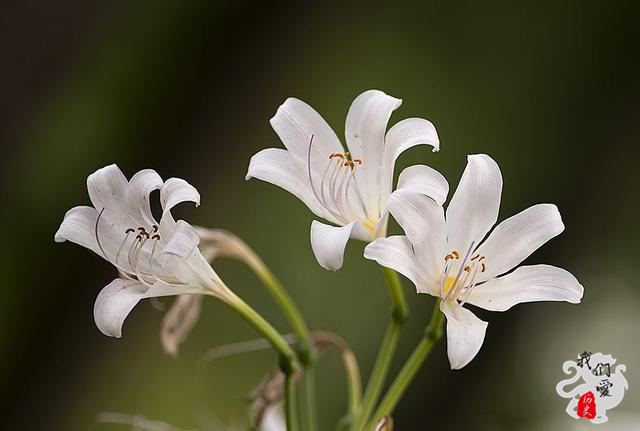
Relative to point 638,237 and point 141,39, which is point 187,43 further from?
point 638,237

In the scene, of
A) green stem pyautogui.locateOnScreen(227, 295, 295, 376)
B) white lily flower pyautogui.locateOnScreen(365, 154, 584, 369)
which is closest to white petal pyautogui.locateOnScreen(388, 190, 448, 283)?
white lily flower pyautogui.locateOnScreen(365, 154, 584, 369)

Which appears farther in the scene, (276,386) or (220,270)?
(220,270)

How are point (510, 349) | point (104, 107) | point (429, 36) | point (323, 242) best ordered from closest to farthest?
point (323, 242), point (104, 107), point (510, 349), point (429, 36)

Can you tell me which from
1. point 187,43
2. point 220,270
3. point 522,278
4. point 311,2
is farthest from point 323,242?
point 311,2

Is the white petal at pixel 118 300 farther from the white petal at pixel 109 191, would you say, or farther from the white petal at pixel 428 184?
the white petal at pixel 428 184

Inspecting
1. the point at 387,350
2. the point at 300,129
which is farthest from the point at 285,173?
the point at 387,350

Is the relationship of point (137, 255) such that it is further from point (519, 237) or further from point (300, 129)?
point (519, 237)
